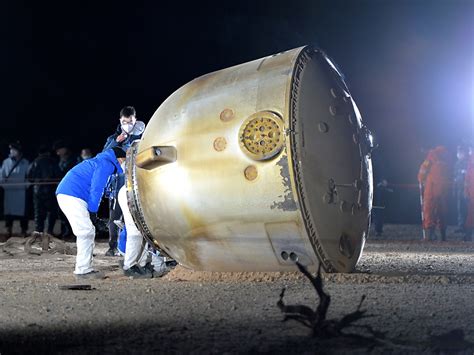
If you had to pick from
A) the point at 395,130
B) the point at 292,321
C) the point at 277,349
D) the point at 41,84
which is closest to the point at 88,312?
the point at 292,321

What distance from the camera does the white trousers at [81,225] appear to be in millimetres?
8164

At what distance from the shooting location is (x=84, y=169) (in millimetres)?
8281

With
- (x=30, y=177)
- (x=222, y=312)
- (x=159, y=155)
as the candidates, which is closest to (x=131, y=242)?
(x=159, y=155)

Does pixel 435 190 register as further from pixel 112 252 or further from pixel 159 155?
pixel 159 155

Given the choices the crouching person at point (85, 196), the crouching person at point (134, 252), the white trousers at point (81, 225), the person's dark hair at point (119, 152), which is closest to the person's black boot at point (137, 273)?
the crouching person at point (134, 252)

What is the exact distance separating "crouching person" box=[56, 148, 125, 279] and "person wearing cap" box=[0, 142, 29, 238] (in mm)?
8221

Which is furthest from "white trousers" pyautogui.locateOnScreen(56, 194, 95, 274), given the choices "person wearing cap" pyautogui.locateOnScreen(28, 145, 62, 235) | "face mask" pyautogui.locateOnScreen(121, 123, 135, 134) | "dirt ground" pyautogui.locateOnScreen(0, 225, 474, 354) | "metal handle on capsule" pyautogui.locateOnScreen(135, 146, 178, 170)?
"person wearing cap" pyautogui.locateOnScreen(28, 145, 62, 235)

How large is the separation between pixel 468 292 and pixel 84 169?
12.3 feet

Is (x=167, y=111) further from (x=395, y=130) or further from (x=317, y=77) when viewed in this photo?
(x=395, y=130)

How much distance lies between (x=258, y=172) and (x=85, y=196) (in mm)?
2255

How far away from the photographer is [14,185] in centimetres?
1612

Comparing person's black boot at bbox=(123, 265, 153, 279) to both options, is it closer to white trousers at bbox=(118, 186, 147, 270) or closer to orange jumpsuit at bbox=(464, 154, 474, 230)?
white trousers at bbox=(118, 186, 147, 270)

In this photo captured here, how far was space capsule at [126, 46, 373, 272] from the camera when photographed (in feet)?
22.0

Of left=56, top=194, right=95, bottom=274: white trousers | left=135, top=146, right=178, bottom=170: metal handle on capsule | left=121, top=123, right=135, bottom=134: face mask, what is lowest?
left=56, top=194, right=95, bottom=274: white trousers
